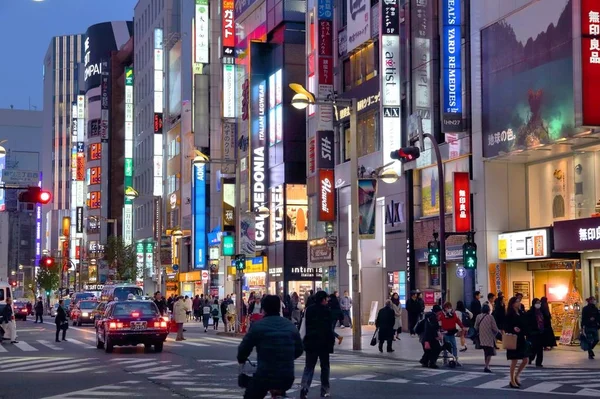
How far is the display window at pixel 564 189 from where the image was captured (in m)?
35.1

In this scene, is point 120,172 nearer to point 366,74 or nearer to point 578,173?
point 366,74

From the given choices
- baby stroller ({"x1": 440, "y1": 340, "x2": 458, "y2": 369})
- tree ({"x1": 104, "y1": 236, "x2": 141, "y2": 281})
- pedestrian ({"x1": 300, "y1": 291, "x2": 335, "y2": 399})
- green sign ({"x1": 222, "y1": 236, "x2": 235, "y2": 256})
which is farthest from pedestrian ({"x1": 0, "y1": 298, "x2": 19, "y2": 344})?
tree ({"x1": 104, "y1": 236, "x2": 141, "y2": 281})

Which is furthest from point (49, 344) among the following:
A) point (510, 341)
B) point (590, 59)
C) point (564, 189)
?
point (510, 341)

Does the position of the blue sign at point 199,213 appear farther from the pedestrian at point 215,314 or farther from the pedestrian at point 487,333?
the pedestrian at point 487,333

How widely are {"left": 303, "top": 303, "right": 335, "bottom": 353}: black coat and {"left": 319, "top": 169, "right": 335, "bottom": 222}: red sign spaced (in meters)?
36.0

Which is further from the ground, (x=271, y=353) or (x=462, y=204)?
(x=462, y=204)

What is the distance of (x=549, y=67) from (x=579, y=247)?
232 inches

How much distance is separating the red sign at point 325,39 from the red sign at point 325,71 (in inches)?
13.8

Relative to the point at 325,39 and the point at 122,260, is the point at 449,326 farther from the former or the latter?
the point at 122,260

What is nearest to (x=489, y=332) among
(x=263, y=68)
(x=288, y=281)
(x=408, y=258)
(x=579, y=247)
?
(x=579, y=247)

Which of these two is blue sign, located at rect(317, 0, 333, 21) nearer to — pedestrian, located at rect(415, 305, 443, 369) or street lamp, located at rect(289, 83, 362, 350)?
street lamp, located at rect(289, 83, 362, 350)

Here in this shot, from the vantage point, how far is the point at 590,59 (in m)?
31.6

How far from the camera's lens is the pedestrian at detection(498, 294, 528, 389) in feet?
66.6

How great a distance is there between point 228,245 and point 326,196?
15151 millimetres
